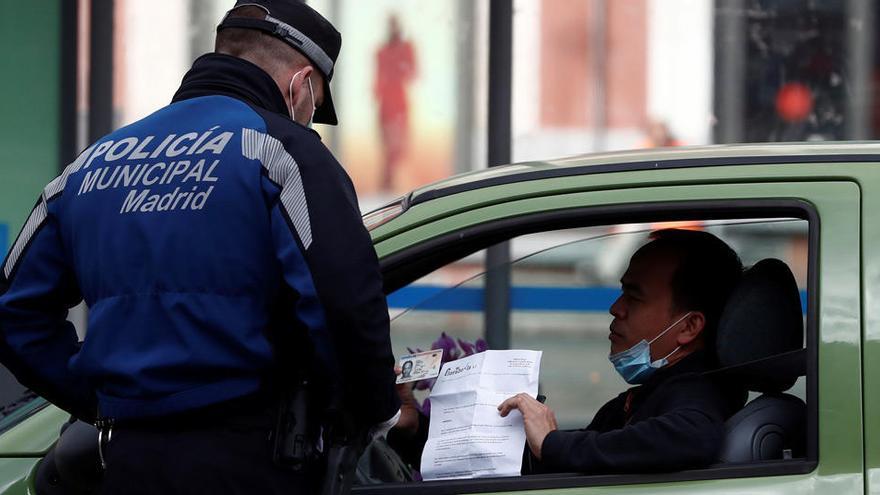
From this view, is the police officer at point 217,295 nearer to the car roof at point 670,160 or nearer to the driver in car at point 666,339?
the car roof at point 670,160

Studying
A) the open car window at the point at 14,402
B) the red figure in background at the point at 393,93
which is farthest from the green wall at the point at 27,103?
the open car window at the point at 14,402

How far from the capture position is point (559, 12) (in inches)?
297

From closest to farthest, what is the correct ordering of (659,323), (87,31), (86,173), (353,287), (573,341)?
(353,287) → (86,173) → (659,323) → (573,341) → (87,31)

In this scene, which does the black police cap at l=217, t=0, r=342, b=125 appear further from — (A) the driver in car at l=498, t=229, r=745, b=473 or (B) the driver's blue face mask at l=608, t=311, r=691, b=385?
(B) the driver's blue face mask at l=608, t=311, r=691, b=385

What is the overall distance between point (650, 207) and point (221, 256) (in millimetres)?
763

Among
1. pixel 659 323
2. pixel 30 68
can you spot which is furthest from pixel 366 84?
pixel 659 323

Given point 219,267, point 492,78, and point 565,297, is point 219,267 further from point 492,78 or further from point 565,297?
point 492,78

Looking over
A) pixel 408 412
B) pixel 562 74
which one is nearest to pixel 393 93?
pixel 562 74

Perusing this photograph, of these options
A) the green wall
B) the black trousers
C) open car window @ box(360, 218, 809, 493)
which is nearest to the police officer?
the black trousers

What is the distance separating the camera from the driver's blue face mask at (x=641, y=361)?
2.76 meters

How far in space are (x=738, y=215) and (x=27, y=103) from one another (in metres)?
5.74

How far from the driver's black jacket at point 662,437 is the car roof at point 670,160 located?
44 cm

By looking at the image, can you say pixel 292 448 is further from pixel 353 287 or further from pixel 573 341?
pixel 573 341

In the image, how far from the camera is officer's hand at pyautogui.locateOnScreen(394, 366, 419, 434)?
2906 millimetres
